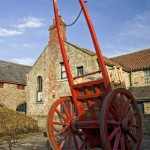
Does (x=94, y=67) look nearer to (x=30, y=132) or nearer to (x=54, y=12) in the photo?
(x=30, y=132)

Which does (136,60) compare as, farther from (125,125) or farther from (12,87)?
(125,125)

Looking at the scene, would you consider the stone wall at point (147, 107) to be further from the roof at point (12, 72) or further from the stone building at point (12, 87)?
the roof at point (12, 72)

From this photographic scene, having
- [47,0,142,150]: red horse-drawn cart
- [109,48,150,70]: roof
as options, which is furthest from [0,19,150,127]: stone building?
[47,0,142,150]: red horse-drawn cart

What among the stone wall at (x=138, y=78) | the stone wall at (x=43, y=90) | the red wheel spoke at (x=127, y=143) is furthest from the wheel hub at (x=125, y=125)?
the stone wall at (x=43, y=90)

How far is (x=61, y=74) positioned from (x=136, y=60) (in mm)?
7225

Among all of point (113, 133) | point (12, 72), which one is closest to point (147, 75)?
point (113, 133)

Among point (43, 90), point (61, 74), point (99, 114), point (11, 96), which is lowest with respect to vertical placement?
point (99, 114)

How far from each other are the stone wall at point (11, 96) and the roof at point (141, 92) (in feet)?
44.7

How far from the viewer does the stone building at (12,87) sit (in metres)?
24.0

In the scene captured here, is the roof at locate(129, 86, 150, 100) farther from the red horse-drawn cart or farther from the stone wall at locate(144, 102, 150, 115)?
the red horse-drawn cart

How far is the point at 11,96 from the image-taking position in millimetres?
24672

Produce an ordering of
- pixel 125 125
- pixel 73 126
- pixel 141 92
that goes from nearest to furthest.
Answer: pixel 125 125
pixel 73 126
pixel 141 92

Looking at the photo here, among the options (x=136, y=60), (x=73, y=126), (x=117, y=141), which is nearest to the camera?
(x=117, y=141)

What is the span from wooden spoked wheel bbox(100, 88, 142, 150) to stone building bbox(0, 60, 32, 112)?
65.1 feet
